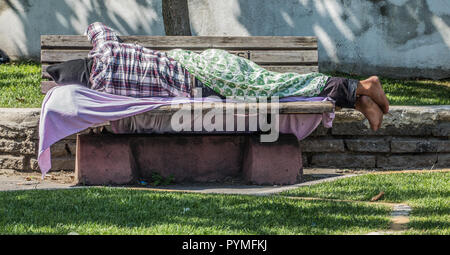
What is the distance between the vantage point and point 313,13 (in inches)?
348

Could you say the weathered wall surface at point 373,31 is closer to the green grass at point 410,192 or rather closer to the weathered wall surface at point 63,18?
the weathered wall surface at point 63,18

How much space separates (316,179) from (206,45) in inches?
66.7

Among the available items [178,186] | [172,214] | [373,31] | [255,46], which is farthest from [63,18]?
[172,214]

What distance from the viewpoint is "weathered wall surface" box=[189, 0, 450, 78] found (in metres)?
8.78

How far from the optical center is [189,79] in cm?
560

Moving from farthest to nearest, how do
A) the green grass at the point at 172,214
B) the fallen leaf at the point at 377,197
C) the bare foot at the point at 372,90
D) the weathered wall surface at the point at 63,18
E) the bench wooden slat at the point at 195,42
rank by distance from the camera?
1. the weathered wall surface at the point at 63,18
2. the bench wooden slat at the point at 195,42
3. the bare foot at the point at 372,90
4. the fallen leaf at the point at 377,197
5. the green grass at the point at 172,214

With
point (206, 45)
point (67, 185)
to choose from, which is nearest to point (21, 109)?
point (67, 185)

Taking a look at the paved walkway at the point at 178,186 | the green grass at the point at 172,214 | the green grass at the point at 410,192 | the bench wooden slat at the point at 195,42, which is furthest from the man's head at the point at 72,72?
the green grass at the point at 410,192

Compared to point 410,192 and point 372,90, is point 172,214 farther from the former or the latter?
point 372,90

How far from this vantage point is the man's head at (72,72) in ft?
17.8

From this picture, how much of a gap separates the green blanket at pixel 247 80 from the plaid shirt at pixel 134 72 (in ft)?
0.53

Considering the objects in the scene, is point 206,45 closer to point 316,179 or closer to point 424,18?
point 316,179

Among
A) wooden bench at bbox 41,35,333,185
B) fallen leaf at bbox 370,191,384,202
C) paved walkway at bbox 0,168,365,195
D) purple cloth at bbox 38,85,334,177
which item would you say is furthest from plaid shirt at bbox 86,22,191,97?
fallen leaf at bbox 370,191,384,202
